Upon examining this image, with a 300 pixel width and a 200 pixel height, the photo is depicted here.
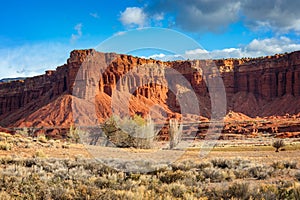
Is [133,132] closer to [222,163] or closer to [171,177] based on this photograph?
[222,163]

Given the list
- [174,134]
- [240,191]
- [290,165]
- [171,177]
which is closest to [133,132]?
[174,134]

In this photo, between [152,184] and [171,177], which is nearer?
[152,184]

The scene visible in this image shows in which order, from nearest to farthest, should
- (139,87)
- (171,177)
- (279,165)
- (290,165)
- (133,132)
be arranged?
(171,177), (279,165), (290,165), (133,132), (139,87)

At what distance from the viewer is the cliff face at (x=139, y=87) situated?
104 m

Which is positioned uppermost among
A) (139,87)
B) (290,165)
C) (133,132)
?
(139,87)

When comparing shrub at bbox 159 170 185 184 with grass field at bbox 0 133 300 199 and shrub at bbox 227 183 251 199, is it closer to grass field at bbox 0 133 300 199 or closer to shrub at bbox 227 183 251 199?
grass field at bbox 0 133 300 199

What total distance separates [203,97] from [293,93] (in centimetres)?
3031

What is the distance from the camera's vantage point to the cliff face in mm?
104250

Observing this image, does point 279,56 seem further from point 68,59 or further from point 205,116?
point 68,59

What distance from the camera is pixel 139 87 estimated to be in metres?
121

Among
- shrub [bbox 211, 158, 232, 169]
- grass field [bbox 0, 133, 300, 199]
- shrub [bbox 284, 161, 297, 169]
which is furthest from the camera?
shrub [bbox 211, 158, 232, 169]

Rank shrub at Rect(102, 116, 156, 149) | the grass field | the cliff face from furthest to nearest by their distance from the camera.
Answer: the cliff face
shrub at Rect(102, 116, 156, 149)
the grass field

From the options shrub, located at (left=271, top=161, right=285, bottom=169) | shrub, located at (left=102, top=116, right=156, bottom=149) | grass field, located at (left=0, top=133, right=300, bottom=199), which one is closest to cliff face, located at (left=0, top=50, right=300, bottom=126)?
shrub, located at (left=102, top=116, right=156, bottom=149)

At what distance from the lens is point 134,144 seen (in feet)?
124
